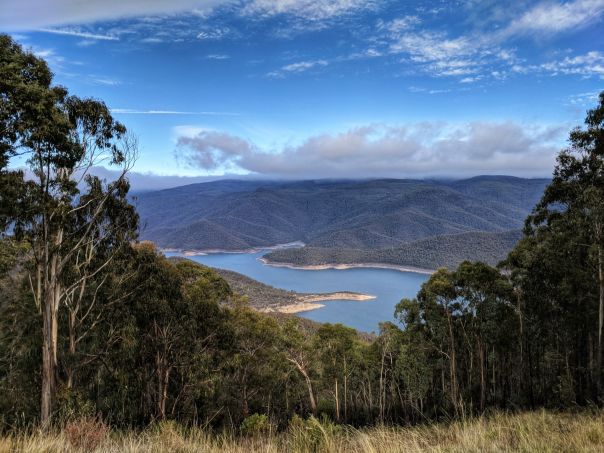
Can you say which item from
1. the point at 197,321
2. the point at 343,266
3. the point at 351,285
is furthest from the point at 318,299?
the point at 197,321

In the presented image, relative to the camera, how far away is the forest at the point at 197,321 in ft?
29.4

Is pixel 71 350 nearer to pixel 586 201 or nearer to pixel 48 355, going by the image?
pixel 48 355

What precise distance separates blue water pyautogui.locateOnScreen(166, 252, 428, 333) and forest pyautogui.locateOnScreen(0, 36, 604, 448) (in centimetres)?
5680

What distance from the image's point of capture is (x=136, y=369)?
1580 cm

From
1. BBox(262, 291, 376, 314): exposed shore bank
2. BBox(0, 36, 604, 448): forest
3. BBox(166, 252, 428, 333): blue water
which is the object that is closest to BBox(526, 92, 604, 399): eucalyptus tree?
BBox(0, 36, 604, 448): forest

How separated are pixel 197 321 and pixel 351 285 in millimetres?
124212

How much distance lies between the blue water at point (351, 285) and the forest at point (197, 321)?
5680 cm

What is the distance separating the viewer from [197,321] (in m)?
16.0

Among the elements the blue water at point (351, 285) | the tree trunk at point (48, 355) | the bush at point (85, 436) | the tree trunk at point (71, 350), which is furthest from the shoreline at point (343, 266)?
the bush at point (85, 436)

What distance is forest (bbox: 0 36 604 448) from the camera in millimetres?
8953

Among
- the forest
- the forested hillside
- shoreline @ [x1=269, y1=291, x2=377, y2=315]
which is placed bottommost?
shoreline @ [x1=269, y1=291, x2=377, y2=315]

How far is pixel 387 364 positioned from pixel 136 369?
1448cm

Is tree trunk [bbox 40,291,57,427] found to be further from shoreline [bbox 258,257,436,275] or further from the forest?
shoreline [bbox 258,257,436,275]

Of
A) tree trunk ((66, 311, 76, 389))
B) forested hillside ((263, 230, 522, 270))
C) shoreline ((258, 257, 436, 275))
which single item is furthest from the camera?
shoreline ((258, 257, 436, 275))
